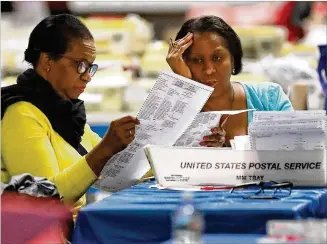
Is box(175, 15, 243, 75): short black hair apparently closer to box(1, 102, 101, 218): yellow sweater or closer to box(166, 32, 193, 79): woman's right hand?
box(166, 32, 193, 79): woman's right hand

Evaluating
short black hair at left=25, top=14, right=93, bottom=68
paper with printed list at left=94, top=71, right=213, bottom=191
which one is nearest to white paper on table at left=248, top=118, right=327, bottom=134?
paper with printed list at left=94, top=71, right=213, bottom=191

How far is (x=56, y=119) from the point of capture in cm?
397

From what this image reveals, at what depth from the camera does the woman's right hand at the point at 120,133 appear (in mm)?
3684

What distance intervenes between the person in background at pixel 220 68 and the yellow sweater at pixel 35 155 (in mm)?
693

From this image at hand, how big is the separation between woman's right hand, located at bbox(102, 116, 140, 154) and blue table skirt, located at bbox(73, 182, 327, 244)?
540mm

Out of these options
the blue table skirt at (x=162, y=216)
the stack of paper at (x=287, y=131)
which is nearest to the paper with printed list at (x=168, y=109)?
the stack of paper at (x=287, y=131)

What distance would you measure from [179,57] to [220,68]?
7.5 inches

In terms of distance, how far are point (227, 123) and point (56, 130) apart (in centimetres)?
80

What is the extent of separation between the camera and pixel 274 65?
6953mm

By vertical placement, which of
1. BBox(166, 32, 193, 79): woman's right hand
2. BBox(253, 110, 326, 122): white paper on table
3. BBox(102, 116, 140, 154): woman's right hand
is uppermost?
BBox(166, 32, 193, 79): woman's right hand

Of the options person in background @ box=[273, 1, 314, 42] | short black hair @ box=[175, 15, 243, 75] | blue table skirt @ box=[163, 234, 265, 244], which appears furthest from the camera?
person in background @ box=[273, 1, 314, 42]

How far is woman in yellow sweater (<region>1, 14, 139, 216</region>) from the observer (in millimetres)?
3732

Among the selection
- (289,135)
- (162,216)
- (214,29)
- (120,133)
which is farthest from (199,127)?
(162,216)

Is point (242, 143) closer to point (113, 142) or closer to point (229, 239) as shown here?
point (113, 142)
